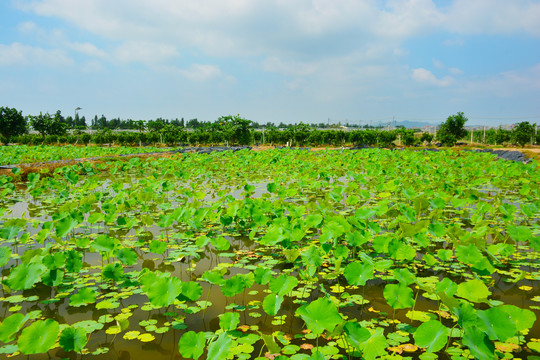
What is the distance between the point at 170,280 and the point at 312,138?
96.1 feet

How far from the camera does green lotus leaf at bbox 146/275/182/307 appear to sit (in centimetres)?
196

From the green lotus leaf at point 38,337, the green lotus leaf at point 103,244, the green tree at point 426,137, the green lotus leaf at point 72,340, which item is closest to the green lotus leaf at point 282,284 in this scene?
the green lotus leaf at point 72,340

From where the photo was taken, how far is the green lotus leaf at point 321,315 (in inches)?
62.1

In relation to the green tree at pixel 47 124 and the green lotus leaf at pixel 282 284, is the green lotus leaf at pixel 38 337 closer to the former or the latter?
the green lotus leaf at pixel 282 284

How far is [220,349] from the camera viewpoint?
4.71ft

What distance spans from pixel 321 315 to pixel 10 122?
136 ft

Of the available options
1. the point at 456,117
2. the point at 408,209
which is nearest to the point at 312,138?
the point at 456,117

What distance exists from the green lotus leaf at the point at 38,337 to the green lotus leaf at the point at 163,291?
50 centimetres

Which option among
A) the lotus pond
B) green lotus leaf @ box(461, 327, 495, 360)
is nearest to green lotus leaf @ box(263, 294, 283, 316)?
the lotus pond

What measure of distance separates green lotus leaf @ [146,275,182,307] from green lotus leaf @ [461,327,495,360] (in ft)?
5.07

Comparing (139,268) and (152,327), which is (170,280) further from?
(139,268)

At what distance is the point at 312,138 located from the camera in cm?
3061

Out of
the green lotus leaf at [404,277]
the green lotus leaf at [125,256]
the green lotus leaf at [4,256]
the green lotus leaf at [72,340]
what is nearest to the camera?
the green lotus leaf at [72,340]

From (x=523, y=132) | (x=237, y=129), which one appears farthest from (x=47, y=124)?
(x=523, y=132)
